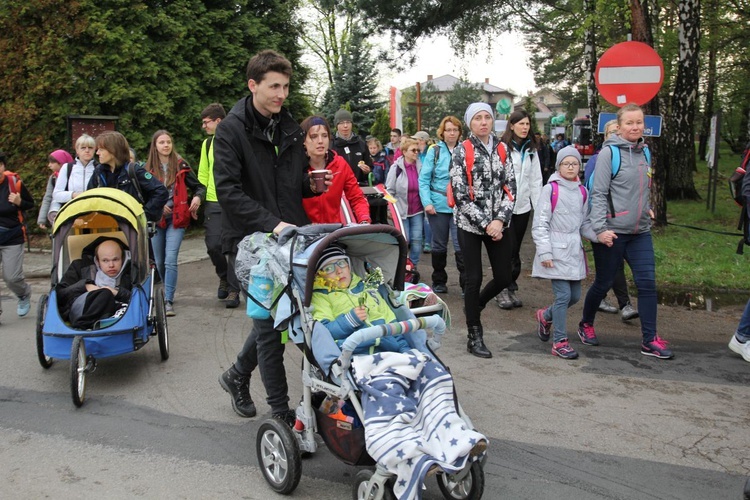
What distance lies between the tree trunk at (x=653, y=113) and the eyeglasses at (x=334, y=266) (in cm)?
873

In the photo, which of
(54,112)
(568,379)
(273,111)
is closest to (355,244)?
(273,111)

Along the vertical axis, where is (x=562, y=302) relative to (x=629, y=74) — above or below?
below

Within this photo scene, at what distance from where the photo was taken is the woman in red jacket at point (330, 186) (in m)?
5.13

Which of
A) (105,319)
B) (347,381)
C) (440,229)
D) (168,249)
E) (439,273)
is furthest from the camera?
(439,273)

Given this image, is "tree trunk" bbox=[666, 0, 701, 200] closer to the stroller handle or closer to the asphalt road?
the asphalt road

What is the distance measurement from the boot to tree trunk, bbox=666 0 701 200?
857 cm

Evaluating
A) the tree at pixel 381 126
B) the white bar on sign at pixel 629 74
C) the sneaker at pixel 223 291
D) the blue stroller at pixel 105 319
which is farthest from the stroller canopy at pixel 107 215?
the tree at pixel 381 126

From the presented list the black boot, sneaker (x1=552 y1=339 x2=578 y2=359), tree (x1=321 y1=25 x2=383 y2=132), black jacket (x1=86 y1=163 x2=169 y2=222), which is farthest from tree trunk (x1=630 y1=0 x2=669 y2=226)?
tree (x1=321 y1=25 x2=383 y2=132)

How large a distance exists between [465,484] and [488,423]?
4.47 feet

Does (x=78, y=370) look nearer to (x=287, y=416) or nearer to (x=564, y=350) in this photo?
(x=287, y=416)

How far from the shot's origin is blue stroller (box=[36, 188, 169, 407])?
5414mm

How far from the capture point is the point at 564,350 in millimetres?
6242

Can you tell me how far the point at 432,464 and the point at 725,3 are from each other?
22.6m

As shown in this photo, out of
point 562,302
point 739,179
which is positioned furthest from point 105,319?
point 739,179
